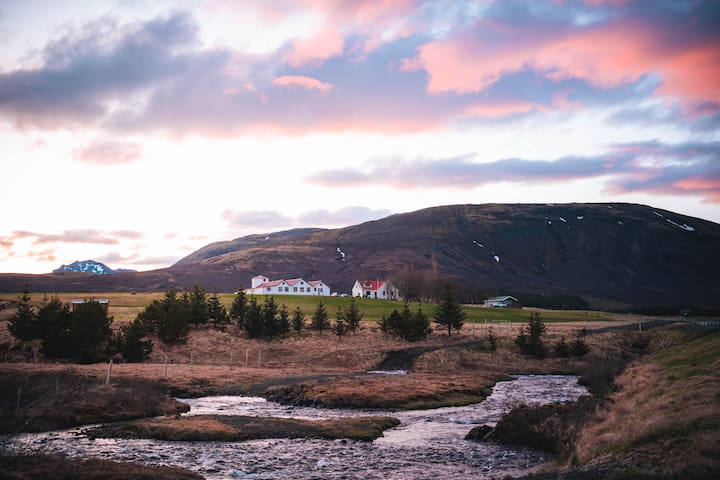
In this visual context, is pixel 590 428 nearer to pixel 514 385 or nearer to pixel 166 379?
pixel 514 385

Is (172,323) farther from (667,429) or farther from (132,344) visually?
(667,429)

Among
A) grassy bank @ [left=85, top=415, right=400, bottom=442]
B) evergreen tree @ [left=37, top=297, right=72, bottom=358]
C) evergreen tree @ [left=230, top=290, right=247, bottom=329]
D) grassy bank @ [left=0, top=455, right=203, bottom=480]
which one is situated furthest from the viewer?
evergreen tree @ [left=230, top=290, right=247, bottom=329]

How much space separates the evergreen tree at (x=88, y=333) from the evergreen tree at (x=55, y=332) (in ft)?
1.89

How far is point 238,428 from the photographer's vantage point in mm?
32125

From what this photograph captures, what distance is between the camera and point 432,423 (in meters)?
36.7

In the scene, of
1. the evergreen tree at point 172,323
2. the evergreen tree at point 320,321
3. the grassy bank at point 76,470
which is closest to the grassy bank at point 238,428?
the grassy bank at point 76,470

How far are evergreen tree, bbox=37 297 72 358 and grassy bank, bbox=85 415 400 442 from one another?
32.7m

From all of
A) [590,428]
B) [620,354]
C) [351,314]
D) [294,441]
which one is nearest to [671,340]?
[620,354]

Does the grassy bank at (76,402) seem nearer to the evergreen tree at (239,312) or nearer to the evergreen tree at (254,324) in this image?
the evergreen tree at (254,324)

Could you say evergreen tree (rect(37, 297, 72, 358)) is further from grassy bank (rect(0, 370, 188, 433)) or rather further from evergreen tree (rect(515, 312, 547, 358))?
evergreen tree (rect(515, 312, 547, 358))

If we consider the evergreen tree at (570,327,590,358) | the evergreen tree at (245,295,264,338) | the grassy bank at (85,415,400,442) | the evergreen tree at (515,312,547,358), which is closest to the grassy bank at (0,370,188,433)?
the grassy bank at (85,415,400,442)

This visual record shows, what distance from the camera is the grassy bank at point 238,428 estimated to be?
→ 30.0 m

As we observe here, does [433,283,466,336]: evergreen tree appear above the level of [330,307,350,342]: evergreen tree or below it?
above

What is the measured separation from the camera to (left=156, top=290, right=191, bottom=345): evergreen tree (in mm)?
73625
